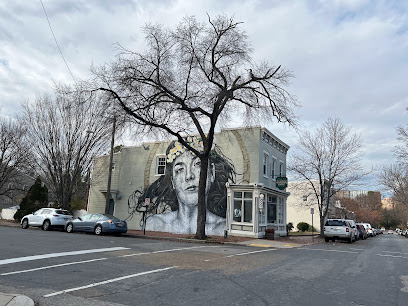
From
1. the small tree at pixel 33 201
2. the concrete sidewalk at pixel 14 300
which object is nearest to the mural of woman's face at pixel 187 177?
the small tree at pixel 33 201

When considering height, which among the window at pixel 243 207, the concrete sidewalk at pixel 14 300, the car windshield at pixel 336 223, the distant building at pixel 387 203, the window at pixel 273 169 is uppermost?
the distant building at pixel 387 203

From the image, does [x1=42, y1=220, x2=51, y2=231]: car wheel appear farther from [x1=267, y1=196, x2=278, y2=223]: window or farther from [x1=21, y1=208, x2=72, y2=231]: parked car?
[x1=267, y1=196, x2=278, y2=223]: window

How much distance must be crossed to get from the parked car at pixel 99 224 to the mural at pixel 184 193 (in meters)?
3.95

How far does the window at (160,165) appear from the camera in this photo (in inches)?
1060

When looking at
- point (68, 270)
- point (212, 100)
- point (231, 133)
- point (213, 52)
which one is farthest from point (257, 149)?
point (68, 270)

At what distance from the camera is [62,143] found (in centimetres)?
2425

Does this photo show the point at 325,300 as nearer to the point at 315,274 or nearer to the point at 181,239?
the point at 315,274

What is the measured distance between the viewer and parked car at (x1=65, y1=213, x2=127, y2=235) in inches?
791

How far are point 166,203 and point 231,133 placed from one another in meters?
7.38

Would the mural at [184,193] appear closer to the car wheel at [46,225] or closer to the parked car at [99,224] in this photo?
the parked car at [99,224]

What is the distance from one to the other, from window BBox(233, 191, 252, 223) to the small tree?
18191 millimetres

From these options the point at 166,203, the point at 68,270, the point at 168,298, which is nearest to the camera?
the point at 168,298

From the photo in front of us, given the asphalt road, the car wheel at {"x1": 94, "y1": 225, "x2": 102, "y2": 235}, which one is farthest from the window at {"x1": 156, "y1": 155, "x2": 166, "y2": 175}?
the asphalt road

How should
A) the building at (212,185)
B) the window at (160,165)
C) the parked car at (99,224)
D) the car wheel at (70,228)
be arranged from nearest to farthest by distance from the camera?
the parked car at (99,224) → the car wheel at (70,228) → the building at (212,185) → the window at (160,165)
